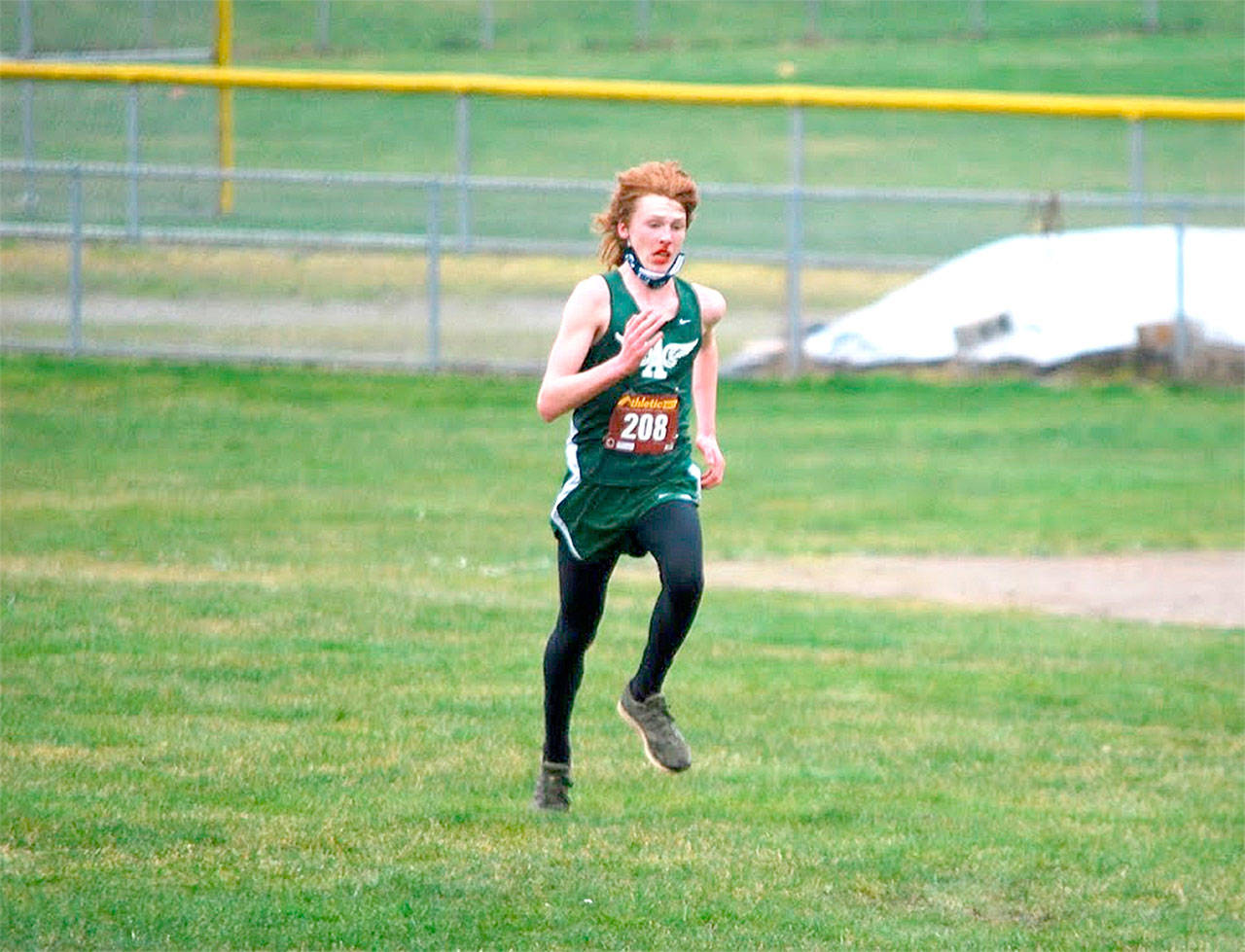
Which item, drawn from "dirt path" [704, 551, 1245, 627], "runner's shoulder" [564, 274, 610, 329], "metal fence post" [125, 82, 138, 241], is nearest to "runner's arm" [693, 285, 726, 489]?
"runner's shoulder" [564, 274, 610, 329]

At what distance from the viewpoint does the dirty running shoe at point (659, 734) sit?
22.5 ft

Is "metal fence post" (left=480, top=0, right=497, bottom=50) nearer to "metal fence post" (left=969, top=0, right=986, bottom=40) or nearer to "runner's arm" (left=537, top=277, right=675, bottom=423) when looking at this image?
"metal fence post" (left=969, top=0, right=986, bottom=40)

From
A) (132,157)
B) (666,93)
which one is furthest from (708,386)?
(132,157)

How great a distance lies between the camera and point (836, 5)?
162ft

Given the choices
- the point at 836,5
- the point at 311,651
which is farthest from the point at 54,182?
the point at 836,5

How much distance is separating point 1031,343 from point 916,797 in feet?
44.0

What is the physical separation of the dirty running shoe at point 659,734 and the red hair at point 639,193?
4.53 ft

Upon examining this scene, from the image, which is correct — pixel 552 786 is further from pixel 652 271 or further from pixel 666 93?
pixel 666 93

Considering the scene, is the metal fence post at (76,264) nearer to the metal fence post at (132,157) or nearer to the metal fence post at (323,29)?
the metal fence post at (132,157)

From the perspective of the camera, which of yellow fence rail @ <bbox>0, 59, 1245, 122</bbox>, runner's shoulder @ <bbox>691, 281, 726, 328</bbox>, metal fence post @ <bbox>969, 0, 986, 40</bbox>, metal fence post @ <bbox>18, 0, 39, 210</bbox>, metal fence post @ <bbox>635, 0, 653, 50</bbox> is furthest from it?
metal fence post @ <bbox>969, 0, 986, 40</bbox>

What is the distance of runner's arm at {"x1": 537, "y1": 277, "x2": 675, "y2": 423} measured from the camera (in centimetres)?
626

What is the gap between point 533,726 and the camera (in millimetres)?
8461

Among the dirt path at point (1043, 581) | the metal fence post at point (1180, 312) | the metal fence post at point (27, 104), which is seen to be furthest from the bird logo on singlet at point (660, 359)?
the metal fence post at point (27, 104)

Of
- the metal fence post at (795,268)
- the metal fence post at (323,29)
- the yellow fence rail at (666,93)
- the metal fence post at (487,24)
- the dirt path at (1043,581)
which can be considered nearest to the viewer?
the dirt path at (1043,581)
